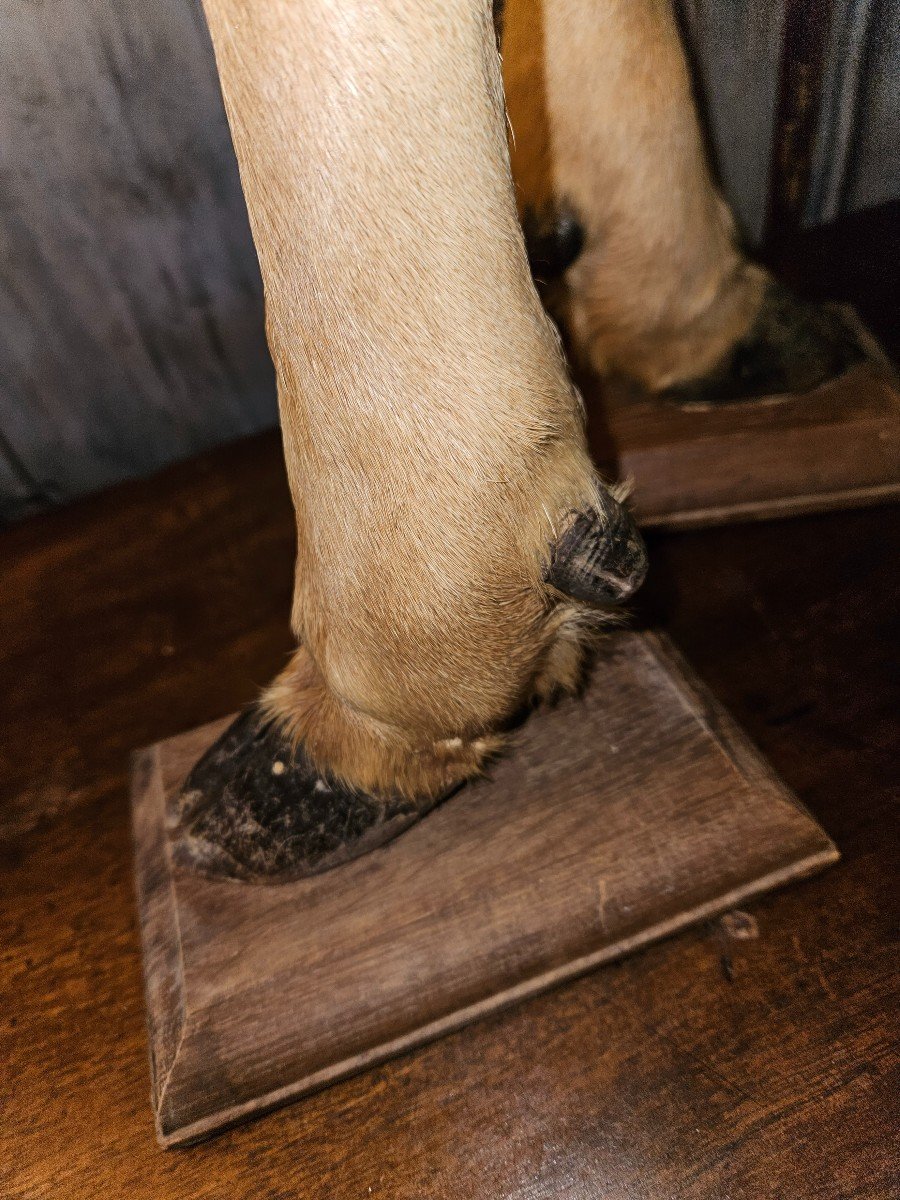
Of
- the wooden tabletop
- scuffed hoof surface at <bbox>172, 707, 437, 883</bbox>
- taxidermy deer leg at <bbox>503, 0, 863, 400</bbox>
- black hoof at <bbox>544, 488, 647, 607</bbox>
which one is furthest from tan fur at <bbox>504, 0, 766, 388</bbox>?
scuffed hoof surface at <bbox>172, 707, 437, 883</bbox>

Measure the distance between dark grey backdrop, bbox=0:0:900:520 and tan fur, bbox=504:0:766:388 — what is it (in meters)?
0.04

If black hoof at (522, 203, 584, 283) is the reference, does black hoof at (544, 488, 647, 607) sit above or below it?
below

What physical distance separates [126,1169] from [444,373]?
1.96 feet

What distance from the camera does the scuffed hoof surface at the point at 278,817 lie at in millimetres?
706

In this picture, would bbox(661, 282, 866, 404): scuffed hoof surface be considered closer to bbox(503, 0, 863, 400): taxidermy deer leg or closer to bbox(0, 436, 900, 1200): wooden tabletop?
bbox(503, 0, 863, 400): taxidermy deer leg

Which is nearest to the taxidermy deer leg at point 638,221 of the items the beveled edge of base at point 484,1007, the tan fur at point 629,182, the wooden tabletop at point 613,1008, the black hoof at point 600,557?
the tan fur at point 629,182

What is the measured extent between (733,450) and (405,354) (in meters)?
0.57

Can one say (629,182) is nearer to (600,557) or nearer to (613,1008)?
(600,557)

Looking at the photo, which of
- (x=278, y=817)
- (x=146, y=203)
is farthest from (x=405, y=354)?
(x=146, y=203)

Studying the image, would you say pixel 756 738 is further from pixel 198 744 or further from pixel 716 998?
pixel 198 744

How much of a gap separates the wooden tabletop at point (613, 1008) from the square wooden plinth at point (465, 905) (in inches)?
1.4

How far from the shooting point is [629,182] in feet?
2.54

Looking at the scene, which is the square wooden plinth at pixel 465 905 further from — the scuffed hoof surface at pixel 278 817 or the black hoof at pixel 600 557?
the black hoof at pixel 600 557

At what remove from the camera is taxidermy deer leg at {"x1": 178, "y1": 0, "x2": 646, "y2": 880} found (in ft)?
1.34
